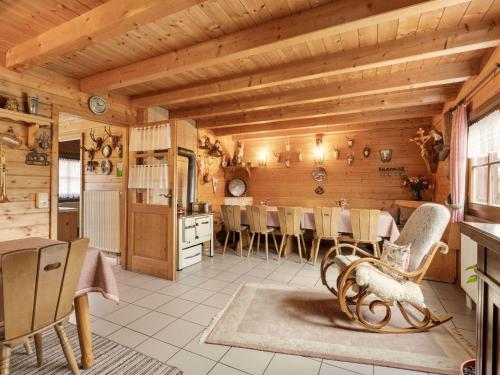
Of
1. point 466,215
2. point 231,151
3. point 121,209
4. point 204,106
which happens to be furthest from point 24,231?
point 466,215

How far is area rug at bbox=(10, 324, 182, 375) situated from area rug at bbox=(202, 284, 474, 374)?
0.43m

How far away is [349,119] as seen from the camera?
473cm

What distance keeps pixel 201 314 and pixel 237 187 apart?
403 centimetres

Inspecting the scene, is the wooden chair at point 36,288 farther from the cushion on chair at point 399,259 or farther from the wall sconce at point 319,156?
the wall sconce at point 319,156

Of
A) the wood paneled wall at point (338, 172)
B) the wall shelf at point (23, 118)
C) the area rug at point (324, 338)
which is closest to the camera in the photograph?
the area rug at point (324, 338)

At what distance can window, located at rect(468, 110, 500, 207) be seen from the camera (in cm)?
250

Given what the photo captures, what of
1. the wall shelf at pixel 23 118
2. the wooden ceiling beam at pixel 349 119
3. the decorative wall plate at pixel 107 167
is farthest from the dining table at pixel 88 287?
the wooden ceiling beam at pixel 349 119

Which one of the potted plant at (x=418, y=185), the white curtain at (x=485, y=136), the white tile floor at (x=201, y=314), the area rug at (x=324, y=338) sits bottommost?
the white tile floor at (x=201, y=314)

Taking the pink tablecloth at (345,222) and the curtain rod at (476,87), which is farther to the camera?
the pink tablecloth at (345,222)

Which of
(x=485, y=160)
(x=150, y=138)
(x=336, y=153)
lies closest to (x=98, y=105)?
(x=150, y=138)

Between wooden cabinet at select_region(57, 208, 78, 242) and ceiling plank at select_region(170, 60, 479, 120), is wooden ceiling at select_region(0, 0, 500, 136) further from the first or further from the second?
wooden cabinet at select_region(57, 208, 78, 242)

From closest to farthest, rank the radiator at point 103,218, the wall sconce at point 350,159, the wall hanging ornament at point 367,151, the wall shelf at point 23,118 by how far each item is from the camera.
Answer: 1. the wall shelf at point 23,118
2. the radiator at point 103,218
3. the wall hanging ornament at point 367,151
4. the wall sconce at point 350,159

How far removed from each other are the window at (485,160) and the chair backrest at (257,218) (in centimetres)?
270

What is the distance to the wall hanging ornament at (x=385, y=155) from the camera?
5129mm
